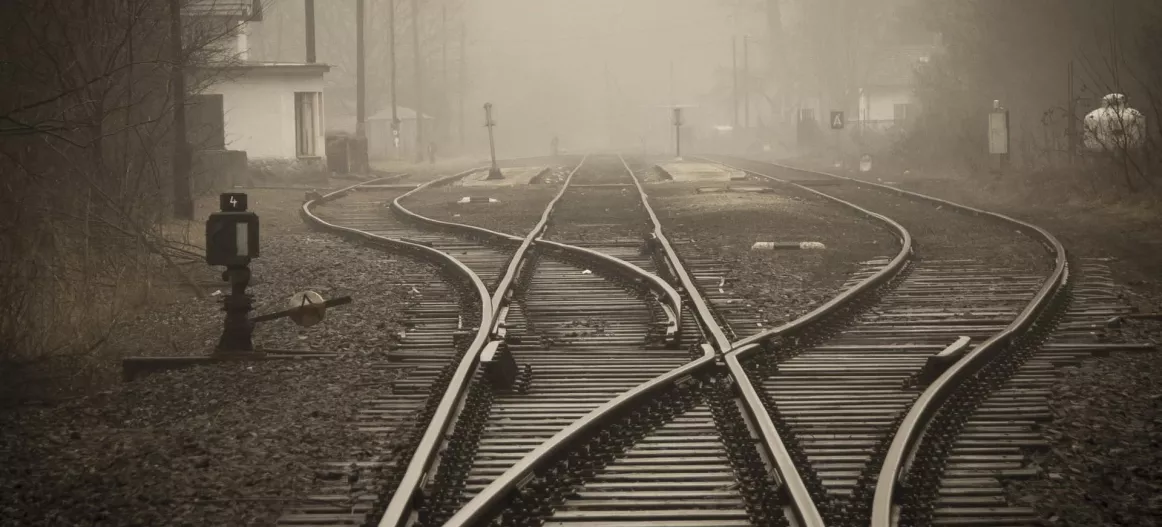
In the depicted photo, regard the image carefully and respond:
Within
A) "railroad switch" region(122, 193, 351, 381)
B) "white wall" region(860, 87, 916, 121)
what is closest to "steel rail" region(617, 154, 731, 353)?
"railroad switch" region(122, 193, 351, 381)

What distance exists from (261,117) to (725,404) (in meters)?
30.6

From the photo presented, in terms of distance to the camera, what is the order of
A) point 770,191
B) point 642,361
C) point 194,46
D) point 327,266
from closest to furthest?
point 642,361, point 327,266, point 194,46, point 770,191

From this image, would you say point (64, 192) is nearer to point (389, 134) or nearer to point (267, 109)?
point (267, 109)

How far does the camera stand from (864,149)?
45.6m

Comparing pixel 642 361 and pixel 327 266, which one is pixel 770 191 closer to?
pixel 327 266

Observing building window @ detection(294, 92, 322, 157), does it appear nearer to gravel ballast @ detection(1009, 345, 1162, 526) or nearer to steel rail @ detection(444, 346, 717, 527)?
steel rail @ detection(444, 346, 717, 527)

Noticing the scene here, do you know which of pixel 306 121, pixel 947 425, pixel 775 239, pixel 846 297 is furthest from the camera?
pixel 306 121

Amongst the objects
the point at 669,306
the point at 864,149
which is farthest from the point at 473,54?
the point at 669,306

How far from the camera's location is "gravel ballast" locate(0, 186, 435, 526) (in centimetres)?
543

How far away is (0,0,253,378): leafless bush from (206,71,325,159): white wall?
20176 millimetres

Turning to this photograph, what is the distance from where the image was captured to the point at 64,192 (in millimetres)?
12836

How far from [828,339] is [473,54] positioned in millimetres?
102211

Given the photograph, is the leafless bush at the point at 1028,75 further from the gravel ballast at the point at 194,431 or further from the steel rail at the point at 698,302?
the gravel ballast at the point at 194,431

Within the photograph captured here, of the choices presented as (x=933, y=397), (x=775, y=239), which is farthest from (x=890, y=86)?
(x=933, y=397)
